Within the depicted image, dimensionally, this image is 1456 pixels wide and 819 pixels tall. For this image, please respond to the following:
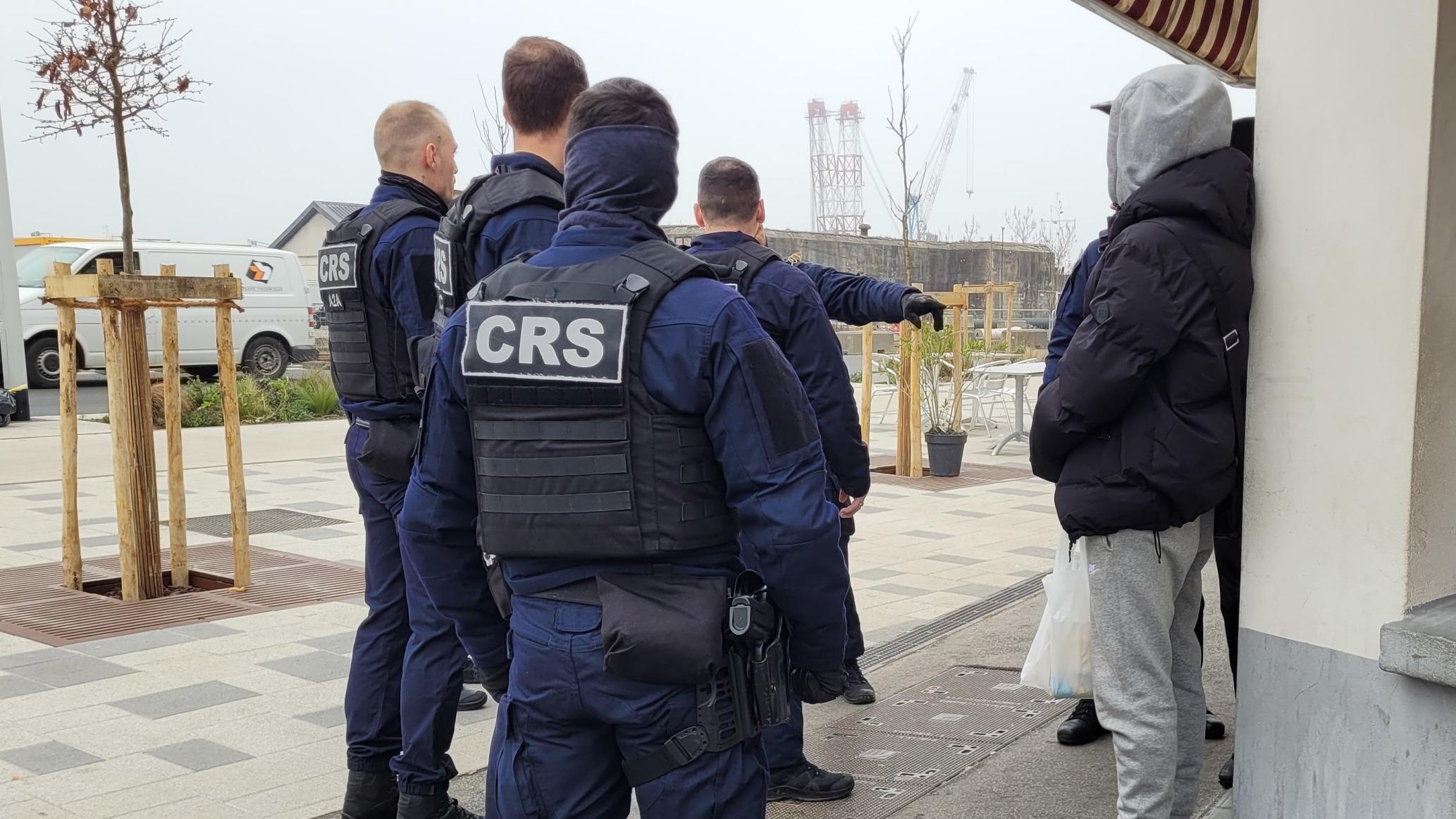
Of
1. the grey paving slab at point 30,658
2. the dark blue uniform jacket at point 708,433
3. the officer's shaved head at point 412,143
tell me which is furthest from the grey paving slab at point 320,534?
the dark blue uniform jacket at point 708,433

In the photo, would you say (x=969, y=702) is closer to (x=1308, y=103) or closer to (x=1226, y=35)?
(x=1308, y=103)

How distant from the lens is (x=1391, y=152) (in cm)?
249

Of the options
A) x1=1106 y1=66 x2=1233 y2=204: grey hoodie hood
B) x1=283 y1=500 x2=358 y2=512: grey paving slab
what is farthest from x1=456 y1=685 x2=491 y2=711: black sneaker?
x1=283 y1=500 x2=358 y2=512: grey paving slab

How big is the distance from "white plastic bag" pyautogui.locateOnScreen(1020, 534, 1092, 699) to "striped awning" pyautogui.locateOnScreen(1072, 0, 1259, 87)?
1.97m

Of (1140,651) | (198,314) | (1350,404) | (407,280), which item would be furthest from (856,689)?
(198,314)

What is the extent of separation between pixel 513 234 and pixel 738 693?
55.5 inches

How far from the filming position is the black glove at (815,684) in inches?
95.0

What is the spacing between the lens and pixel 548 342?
220 centimetres

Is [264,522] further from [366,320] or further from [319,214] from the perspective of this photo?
[319,214]

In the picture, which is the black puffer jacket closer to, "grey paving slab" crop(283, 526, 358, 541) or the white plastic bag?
the white plastic bag

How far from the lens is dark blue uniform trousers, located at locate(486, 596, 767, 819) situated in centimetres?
219

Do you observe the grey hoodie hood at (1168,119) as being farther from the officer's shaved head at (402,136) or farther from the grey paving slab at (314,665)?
the grey paving slab at (314,665)

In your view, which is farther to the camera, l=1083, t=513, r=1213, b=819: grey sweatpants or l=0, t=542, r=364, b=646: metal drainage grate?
l=0, t=542, r=364, b=646: metal drainage grate

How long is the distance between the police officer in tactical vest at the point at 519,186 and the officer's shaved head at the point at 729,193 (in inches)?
29.6
